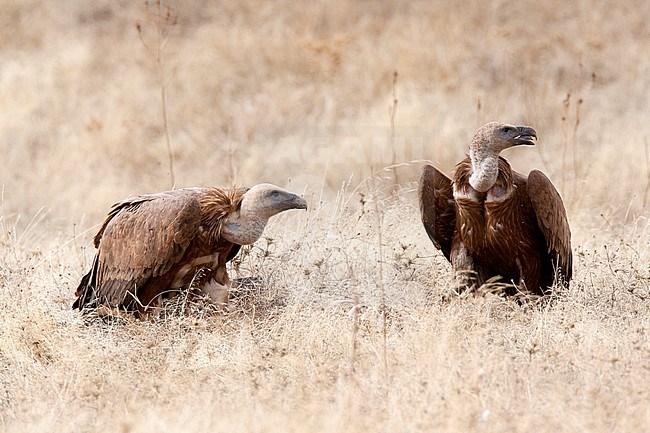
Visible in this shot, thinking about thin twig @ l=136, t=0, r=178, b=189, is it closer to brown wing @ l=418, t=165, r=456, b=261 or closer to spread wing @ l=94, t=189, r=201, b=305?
spread wing @ l=94, t=189, r=201, b=305

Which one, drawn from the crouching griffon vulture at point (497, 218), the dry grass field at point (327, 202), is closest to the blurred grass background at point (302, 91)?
the dry grass field at point (327, 202)

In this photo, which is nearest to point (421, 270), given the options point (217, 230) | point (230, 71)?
point (217, 230)

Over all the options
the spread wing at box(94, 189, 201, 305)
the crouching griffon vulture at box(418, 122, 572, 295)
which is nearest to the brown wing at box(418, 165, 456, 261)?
the crouching griffon vulture at box(418, 122, 572, 295)

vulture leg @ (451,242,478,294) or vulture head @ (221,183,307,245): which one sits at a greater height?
vulture head @ (221,183,307,245)

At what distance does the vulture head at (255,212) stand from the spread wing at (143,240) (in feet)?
0.76

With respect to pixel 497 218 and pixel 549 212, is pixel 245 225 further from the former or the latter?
pixel 549 212

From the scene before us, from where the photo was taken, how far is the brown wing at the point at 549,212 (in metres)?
6.87

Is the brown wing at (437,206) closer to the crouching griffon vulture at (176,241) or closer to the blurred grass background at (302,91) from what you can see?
the crouching griffon vulture at (176,241)

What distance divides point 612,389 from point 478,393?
648 millimetres

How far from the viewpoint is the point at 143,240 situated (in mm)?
6754

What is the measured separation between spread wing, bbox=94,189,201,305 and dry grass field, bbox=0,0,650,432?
0.95ft

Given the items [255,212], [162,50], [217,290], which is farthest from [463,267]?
[162,50]

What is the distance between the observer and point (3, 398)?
568cm

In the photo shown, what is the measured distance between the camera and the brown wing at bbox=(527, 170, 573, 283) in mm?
6871
